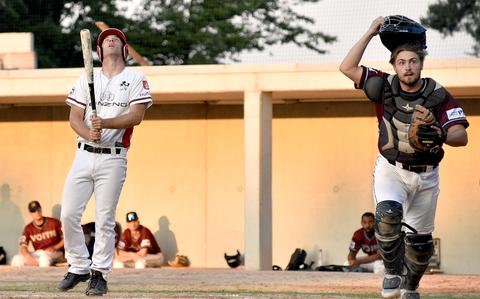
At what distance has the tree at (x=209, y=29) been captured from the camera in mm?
29359

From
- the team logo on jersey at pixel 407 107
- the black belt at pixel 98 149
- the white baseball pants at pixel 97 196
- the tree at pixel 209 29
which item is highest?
the tree at pixel 209 29

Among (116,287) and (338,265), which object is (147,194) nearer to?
(338,265)

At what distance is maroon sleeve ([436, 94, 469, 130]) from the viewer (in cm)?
849

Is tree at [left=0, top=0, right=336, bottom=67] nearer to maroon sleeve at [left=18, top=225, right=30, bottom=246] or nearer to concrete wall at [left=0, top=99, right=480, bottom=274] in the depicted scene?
concrete wall at [left=0, top=99, right=480, bottom=274]

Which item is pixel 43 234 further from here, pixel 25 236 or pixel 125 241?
pixel 125 241

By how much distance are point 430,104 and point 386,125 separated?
349 mm

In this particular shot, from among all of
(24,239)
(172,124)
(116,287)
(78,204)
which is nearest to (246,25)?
(172,124)

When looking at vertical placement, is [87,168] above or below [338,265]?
above

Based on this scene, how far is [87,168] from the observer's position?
9.44 meters

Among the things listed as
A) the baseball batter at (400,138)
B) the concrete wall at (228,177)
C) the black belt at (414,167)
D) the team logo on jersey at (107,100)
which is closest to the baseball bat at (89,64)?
the team logo on jersey at (107,100)

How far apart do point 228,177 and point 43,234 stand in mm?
3183

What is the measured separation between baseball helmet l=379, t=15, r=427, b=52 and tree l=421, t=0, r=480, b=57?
22.6 m

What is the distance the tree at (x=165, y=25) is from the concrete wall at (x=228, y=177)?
9.03 metres

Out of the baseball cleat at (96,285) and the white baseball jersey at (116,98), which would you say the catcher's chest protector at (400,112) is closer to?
the white baseball jersey at (116,98)
